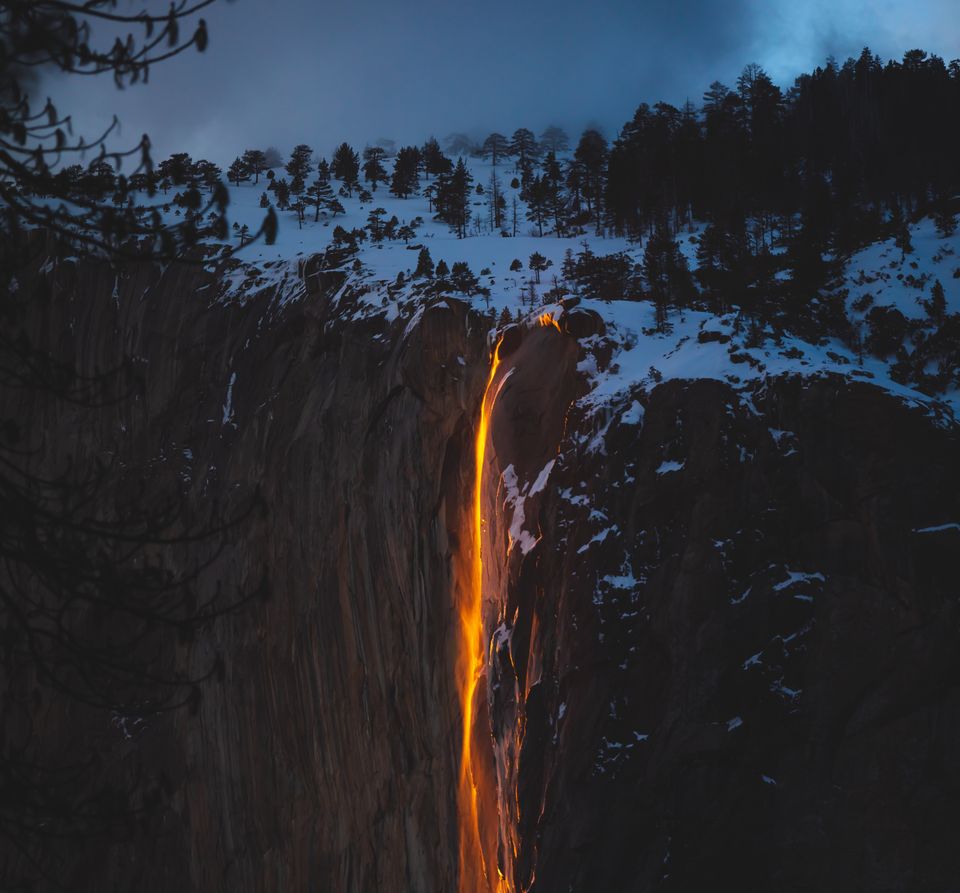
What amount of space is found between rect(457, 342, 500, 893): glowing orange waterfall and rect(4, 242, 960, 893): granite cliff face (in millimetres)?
244

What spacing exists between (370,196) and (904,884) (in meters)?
54.0

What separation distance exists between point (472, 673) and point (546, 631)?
220 inches

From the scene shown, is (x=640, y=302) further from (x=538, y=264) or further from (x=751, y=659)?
(x=538, y=264)

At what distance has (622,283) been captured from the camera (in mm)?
Answer: 30953

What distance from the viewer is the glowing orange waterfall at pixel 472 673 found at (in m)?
18.7

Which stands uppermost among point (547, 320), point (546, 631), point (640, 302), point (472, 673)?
point (640, 302)

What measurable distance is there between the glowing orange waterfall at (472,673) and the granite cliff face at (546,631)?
24cm

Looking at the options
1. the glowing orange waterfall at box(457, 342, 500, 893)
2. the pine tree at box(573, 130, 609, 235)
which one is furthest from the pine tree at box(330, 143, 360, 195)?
the glowing orange waterfall at box(457, 342, 500, 893)

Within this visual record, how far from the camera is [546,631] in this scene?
1481 cm

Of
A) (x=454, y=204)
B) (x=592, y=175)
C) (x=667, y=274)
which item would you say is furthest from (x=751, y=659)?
(x=592, y=175)

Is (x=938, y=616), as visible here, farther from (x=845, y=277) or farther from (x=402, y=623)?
(x=845, y=277)

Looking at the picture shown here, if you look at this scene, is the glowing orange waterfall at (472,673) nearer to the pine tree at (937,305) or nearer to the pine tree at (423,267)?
the pine tree at (423,267)

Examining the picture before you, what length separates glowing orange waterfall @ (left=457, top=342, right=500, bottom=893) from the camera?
18688mm

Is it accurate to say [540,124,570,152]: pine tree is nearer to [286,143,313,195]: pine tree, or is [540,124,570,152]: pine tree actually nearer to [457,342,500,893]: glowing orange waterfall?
[286,143,313,195]: pine tree
